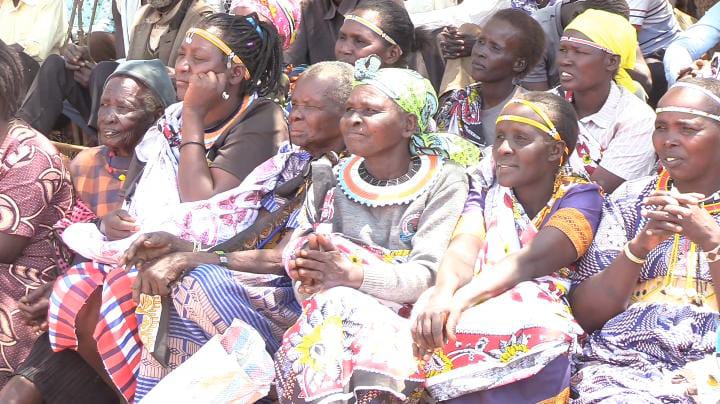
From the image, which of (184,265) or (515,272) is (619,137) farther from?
(184,265)

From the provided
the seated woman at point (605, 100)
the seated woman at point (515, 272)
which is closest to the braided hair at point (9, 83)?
the seated woman at point (515, 272)

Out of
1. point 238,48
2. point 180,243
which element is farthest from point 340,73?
point 180,243

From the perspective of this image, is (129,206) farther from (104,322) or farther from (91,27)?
(91,27)

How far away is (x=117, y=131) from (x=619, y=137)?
2.46m

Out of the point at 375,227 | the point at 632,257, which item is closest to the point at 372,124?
the point at 375,227

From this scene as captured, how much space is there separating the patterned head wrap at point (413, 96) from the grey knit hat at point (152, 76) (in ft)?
4.60

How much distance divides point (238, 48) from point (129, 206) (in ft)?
2.96

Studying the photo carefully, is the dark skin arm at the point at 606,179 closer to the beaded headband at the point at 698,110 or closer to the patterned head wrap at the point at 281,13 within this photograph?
the beaded headband at the point at 698,110

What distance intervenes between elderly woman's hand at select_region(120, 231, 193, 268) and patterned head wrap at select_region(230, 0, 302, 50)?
199cm

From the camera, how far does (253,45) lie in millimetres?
5164

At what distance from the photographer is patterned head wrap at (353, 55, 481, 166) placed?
441 centimetres

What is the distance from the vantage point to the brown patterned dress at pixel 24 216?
197 inches

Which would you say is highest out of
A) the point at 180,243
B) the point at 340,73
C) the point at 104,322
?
the point at 340,73

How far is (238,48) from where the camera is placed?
5.08 metres
